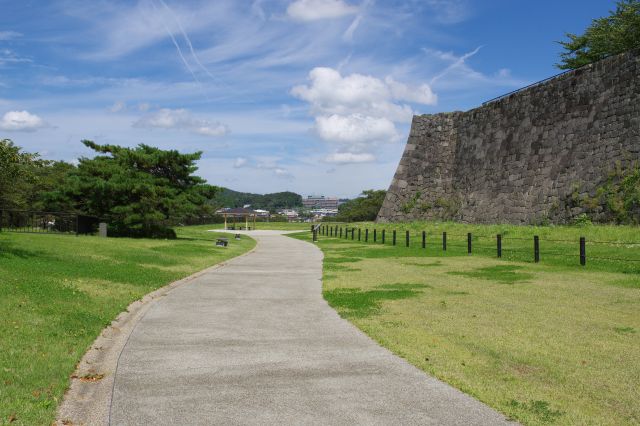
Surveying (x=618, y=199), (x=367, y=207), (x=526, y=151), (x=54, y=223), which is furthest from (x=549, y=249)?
(x=367, y=207)

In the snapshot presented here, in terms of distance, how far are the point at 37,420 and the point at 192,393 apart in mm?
1376

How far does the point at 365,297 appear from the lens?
11.9 m

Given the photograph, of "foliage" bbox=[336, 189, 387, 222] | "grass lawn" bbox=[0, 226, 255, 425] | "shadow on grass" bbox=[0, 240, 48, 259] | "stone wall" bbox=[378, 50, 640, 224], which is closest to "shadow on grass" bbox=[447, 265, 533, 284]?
"grass lawn" bbox=[0, 226, 255, 425]

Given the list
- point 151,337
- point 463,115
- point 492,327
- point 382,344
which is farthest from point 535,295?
point 463,115

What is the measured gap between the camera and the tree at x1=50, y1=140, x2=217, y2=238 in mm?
31234

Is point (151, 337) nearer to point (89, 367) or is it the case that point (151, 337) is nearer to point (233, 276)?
point (89, 367)

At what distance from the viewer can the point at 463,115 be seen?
43969 millimetres

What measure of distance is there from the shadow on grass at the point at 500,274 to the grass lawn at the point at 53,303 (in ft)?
29.0

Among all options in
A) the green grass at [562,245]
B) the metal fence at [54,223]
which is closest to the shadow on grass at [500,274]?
the green grass at [562,245]

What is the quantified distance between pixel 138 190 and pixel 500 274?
2257 cm

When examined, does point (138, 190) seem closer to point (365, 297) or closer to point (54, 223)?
point (54, 223)

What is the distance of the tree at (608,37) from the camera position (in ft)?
123

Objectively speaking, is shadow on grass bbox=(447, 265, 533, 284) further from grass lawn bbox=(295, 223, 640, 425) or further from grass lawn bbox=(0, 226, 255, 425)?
grass lawn bbox=(0, 226, 255, 425)

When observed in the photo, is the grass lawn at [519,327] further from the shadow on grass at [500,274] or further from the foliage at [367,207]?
the foliage at [367,207]
